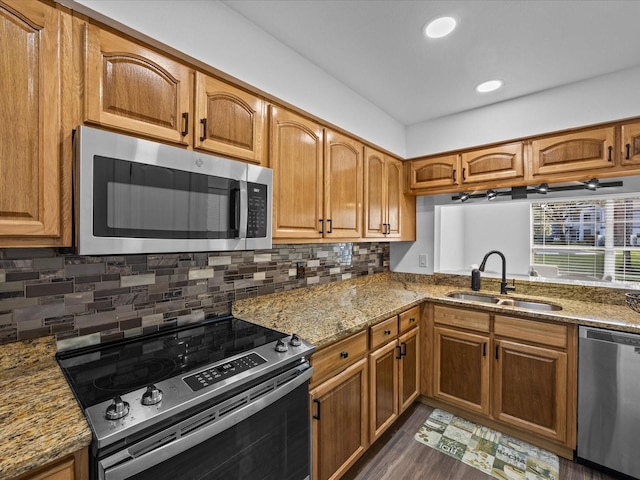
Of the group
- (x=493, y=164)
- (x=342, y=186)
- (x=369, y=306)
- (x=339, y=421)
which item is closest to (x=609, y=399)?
(x=369, y=306)

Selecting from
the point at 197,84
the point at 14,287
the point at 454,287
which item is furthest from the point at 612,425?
the point at 14,287

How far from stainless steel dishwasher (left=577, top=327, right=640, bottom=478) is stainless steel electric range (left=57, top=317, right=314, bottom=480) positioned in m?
1.71

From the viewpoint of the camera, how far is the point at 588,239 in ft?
9.25

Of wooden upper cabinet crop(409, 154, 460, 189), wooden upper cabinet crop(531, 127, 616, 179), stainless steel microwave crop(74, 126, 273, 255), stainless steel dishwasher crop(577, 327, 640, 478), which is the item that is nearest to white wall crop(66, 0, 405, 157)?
stainless steel microwave crop(74, 126, 273, 255)

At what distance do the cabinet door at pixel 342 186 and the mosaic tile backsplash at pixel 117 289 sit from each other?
0.43m

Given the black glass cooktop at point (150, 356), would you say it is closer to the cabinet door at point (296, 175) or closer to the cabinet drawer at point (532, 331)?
the cabinet door at point (296, 175)

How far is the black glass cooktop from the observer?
1.03 metres

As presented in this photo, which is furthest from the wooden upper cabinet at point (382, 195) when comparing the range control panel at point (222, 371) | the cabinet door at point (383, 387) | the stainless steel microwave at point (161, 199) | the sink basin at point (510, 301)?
the range control panel at point (222, 371)

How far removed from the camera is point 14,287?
1171mm

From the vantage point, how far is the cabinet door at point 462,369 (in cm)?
222

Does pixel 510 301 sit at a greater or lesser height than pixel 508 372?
greater

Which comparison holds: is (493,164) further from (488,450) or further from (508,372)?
Result: (488,450)

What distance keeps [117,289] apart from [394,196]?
89.0 inches

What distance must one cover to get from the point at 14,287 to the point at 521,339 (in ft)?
8.85
